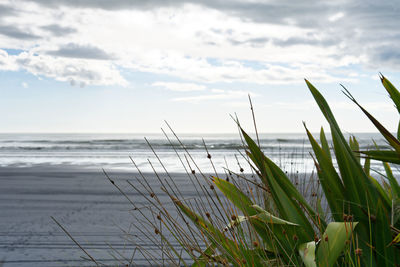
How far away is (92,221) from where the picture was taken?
18.1ft

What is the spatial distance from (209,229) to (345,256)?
1.70 feet

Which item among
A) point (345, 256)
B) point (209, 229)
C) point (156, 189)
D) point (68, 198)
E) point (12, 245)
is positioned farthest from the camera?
point (156, 189)

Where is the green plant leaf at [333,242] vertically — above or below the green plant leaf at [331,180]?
below

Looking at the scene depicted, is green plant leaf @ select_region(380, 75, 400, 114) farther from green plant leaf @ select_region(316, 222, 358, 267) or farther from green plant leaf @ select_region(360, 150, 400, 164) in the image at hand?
green plant leaf @ select_region(316, 222, 358, 267)

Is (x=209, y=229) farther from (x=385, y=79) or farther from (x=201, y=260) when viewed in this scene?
(x=385, y=79)

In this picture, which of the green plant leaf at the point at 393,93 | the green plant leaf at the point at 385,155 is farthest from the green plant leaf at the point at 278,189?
the green plant leaf at the point at 393,93

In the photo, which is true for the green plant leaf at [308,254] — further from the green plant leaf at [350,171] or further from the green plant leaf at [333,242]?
the green plant leaf at [350,171]

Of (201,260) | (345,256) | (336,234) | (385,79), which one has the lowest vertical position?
(201,260)

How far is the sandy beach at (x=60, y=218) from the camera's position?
388 cm

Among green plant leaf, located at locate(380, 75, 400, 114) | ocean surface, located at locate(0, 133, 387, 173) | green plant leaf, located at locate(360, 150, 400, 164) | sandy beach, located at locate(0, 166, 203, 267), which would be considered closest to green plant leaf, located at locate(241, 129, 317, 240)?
ocean surface, located at locate(0, 133, 387, 173)

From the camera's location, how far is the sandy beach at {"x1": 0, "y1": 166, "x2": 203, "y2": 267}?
388 cm

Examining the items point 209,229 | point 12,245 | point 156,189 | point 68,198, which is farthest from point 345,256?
point 156,189

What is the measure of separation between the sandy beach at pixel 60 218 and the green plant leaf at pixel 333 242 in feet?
3.57

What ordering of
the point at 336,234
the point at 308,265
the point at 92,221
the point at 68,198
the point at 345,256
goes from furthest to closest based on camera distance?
1. the point at 68,198
2. the point at 92,221
3. the point at 345,256
4. the point at 336,234
5. the point at 308,265
